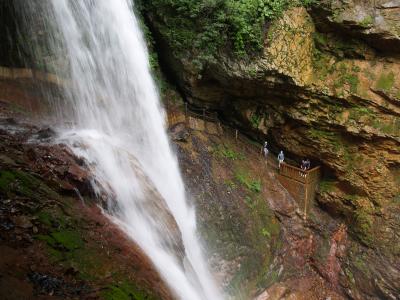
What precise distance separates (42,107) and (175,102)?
474 centimetres

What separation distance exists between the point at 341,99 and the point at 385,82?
129cm

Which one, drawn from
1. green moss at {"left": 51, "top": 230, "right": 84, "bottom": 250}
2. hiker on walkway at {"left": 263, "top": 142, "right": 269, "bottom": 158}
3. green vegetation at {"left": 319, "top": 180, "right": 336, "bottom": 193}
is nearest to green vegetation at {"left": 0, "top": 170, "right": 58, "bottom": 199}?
green moss at {"left": 51, "top": 230, "right": 84, "bottom": 250}

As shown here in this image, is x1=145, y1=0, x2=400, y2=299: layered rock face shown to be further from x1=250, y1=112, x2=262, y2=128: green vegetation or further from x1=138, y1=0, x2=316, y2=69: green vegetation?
x1=138, y1=0, x2=316, y2=69: green vegetation

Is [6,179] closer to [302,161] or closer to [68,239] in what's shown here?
[68,239]

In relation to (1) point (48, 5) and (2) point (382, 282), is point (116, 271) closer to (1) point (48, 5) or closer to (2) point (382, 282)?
(1) point (48, 5)

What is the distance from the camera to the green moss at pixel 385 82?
419 inches

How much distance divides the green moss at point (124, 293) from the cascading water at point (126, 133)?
3.52ft

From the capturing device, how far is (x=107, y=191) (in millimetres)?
6289

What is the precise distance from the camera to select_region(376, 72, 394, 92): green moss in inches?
419

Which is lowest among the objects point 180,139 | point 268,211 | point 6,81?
point 268,211

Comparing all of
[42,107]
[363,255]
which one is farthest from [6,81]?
[363,255]

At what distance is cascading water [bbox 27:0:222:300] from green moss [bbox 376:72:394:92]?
6.39 m

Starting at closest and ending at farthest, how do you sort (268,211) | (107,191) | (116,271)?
(116,271) < (107,191) < (268,211)

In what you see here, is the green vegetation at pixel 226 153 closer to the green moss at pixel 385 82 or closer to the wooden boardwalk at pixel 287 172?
the wooden boardwalk at pixel 287 172
